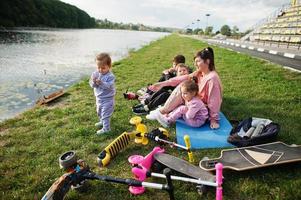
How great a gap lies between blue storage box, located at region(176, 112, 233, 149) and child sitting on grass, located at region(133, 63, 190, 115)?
3.51 ft

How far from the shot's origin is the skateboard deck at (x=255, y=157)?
375 centimetres

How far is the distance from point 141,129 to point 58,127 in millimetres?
2095

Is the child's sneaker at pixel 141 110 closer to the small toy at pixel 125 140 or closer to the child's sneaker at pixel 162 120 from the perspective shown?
the child's sneaker at pixel 162 120

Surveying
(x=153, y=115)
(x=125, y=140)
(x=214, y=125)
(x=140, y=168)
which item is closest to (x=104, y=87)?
(x=125, y=140)

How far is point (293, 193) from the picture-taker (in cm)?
330

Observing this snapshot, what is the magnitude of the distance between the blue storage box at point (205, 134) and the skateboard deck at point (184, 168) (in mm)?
854

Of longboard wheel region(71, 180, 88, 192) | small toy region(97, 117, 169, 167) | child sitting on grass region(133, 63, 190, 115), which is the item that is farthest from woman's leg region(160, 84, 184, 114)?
longboard wheel region(71, 180, 88, 192)

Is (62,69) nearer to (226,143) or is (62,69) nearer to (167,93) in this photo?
(167,93)

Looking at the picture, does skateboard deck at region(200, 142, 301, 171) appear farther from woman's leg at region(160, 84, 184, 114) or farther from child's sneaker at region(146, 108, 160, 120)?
child's sneaker at region(146, 108, 160, 120)

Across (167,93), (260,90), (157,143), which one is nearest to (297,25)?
(260,90)

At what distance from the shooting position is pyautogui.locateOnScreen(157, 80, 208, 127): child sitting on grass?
208 inches

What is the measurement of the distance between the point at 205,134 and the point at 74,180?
2643 mm

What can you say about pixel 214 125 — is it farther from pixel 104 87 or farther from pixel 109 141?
pixel 104 87

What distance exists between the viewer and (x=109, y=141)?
498cm
